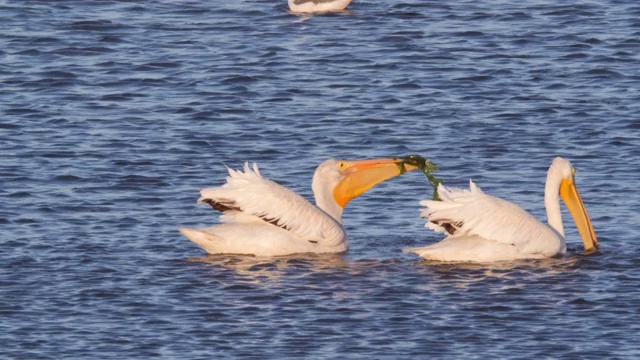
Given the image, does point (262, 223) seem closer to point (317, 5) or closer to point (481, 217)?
point (481, 217)

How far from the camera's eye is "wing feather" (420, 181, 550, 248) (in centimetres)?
1086

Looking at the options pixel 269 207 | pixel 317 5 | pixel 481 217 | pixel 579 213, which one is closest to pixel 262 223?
pixel 269 207

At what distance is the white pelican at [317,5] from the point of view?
64.9 feet

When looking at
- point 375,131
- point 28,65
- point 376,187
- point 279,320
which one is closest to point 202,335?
point 279,320

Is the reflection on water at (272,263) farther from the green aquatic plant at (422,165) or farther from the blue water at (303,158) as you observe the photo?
the green aquatic plant at (422,165)

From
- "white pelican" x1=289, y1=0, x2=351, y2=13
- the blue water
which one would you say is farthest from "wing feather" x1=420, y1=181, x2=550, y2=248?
"white pelican" x1=289, y1=0, x2=351, y2=13

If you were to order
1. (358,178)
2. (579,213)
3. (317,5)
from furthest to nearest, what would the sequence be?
(317,5) < (358,178) < (579,213)

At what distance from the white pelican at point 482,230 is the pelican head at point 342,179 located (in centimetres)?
82

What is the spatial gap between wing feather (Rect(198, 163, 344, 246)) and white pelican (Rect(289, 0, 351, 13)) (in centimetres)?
873

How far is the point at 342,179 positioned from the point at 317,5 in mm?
8545

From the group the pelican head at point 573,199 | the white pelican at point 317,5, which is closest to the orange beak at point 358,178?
the pelican head at point 573,199

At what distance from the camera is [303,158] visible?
13391 mm

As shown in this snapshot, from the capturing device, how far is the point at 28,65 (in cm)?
1680

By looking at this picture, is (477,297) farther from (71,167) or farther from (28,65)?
(28,65)
